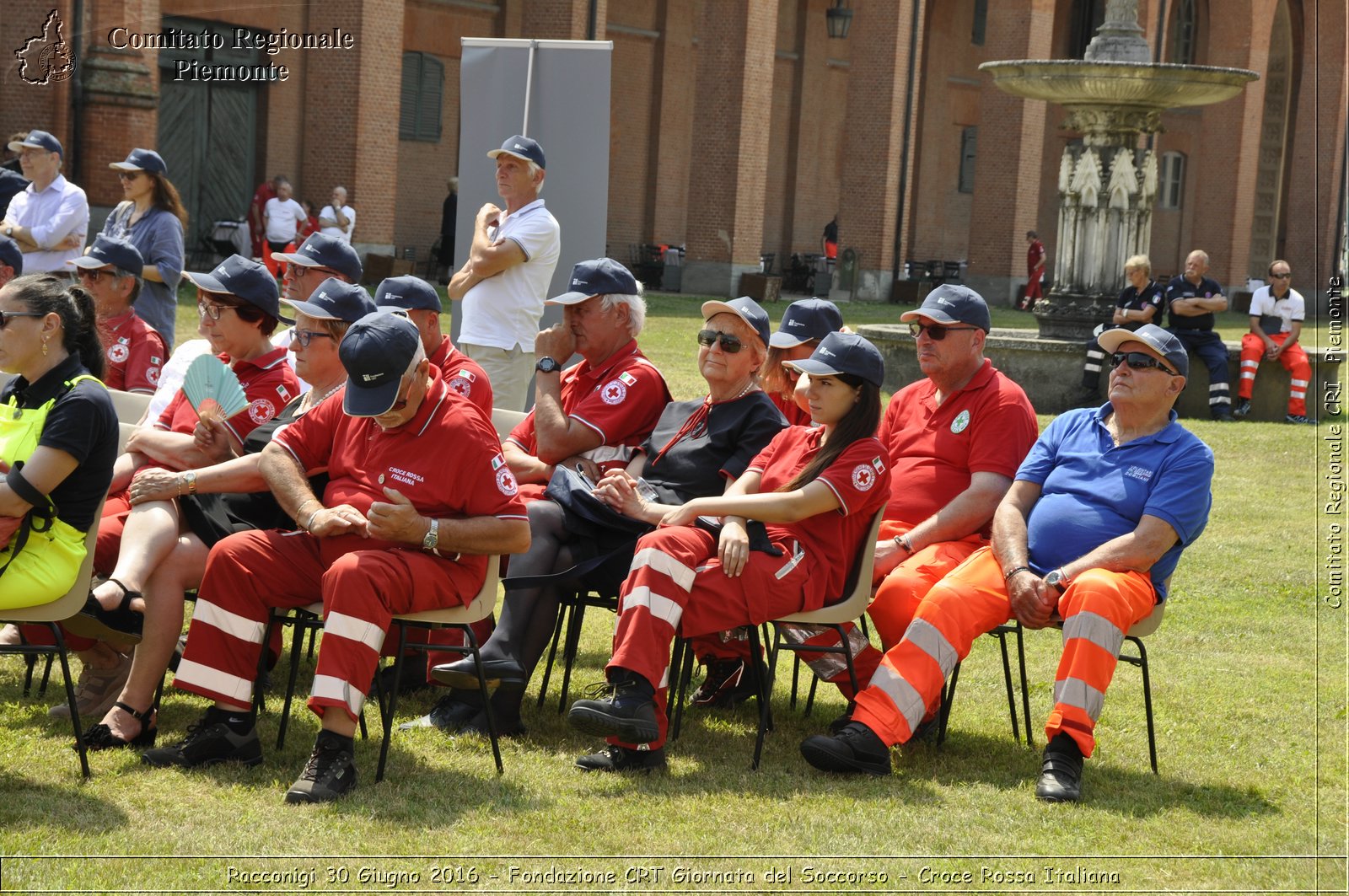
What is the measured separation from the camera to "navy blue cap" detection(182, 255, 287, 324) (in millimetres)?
5809

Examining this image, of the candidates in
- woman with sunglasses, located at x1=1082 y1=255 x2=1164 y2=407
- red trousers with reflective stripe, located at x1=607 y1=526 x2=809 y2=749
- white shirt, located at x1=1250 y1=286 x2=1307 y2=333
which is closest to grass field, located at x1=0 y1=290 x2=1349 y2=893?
red trousers with reflective stripe, located at x1=607 y1=526 x2=809 y2=749

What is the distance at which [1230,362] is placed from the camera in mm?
16234

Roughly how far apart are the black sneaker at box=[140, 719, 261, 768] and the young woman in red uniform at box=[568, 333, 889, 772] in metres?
1.06

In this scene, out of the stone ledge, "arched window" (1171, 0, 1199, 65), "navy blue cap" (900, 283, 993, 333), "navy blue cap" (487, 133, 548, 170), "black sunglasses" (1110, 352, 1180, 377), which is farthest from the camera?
"arched window" (1171, 0, 1199, 65)

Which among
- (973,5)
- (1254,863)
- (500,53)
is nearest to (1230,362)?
(500,53)

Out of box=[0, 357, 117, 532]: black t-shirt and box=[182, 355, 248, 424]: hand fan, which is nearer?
box=[0, 357, 117, 532]: black t-shirt

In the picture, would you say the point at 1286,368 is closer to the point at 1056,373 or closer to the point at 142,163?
the point at 1056,373

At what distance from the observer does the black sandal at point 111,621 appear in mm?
5074

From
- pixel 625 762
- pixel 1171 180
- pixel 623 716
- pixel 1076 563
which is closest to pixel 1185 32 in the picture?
pixel 1171 180

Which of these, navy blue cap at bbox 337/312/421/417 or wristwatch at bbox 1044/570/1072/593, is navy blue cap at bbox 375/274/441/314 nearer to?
navy blue cap at bbox 337/312/421/417

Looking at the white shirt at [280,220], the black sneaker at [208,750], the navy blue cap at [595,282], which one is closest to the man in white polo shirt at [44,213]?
the navy blue cap at [595,282]

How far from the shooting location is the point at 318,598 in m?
5.21

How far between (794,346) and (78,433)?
2737 millimetres

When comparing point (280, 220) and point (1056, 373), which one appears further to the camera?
point (280, 220)
